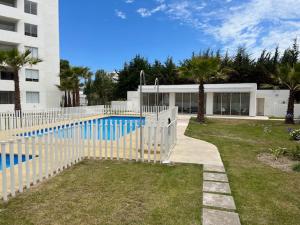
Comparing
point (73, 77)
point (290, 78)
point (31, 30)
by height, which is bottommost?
point (290, 78)

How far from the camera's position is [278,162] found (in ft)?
21.1

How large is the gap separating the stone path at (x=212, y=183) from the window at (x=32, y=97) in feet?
70.0

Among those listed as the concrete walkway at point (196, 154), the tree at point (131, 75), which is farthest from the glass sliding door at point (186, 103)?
the concrete walkway at point (196, 154)

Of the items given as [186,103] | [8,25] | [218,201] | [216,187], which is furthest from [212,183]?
[8,25]

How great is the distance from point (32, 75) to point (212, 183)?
25.1 metres

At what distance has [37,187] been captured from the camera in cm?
443

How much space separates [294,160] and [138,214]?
5.27 meters

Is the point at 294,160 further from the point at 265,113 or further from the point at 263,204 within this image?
the point at 265,113

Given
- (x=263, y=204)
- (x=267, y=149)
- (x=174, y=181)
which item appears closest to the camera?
(x=263, y=204)

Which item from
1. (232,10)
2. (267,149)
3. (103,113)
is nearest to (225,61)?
(232,10)

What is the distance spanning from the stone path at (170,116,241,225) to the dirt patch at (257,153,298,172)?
1.26 metres

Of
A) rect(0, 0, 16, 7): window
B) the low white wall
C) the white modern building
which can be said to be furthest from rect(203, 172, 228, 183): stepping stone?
rect(0, 0, 16, 7): window

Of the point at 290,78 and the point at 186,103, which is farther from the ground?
the point at 290,78

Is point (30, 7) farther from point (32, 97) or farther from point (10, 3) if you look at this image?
point (32, 97)
